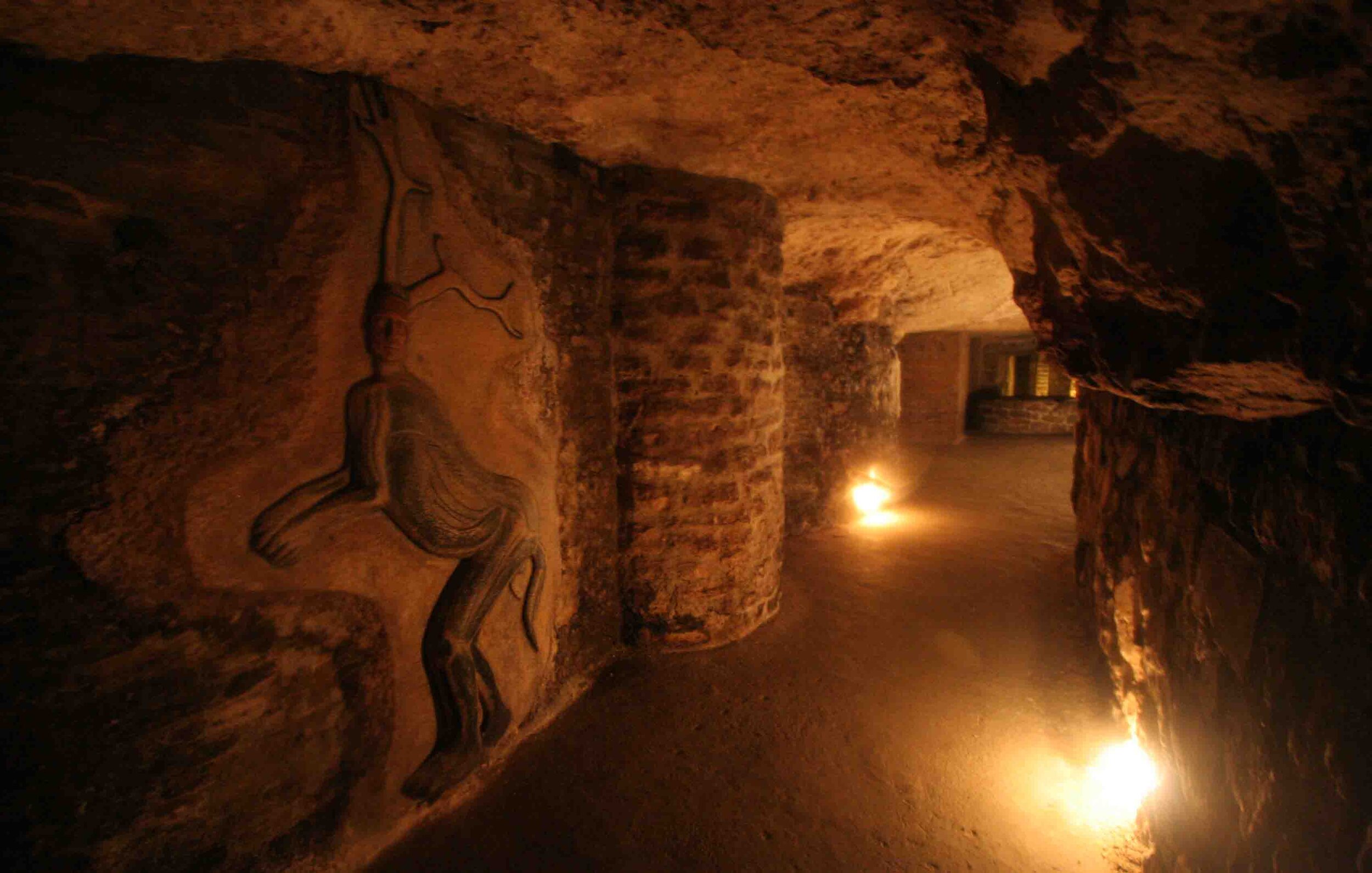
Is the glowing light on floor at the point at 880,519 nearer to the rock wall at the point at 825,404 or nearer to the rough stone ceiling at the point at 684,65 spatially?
the rock wall at the point at 825,404

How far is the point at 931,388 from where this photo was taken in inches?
414

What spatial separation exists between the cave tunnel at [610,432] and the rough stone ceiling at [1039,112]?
0.04ft

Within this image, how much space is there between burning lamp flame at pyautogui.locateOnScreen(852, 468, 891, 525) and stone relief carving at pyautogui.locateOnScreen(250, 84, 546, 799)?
4326 millimetres

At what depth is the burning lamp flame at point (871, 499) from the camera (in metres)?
5.99

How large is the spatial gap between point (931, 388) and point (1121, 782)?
9.00 meters

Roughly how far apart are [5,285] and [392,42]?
115 centimetres

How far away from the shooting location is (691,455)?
3125 millimetres

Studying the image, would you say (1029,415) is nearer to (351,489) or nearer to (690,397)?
(690,397)

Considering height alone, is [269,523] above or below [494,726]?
above

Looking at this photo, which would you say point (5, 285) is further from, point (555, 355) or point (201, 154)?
point (555, 355)

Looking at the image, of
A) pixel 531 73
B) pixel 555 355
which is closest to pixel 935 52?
pixel 531 73

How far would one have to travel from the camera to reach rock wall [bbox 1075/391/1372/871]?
0.96m

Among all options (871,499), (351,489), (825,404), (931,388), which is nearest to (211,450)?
(351,489)

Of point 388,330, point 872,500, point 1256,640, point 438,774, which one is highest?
point 388,330
